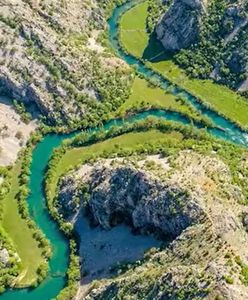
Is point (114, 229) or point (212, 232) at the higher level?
point (212, 232)

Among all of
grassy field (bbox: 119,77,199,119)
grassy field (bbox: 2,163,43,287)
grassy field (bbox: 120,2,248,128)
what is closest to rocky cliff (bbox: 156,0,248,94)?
grassy field (bbox: 120,2,248,128)

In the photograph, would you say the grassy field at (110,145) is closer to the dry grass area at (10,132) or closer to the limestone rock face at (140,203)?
the dry grass area at (10,132)

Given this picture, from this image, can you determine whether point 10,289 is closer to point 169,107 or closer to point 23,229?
point 23,229

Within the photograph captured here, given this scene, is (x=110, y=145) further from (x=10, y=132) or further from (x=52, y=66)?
(x=52, y=66)

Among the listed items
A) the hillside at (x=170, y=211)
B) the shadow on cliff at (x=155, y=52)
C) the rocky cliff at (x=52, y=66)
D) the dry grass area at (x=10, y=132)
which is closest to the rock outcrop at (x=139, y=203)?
the hillside at (x=170, y=211)

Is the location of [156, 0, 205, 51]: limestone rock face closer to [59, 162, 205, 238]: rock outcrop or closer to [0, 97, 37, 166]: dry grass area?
[0, 97, 37, 166]: dry grass area

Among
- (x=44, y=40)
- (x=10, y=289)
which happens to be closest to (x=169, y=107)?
(x=44, y=40)

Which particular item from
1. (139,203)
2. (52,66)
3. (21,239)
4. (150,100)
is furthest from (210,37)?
(21,239)
